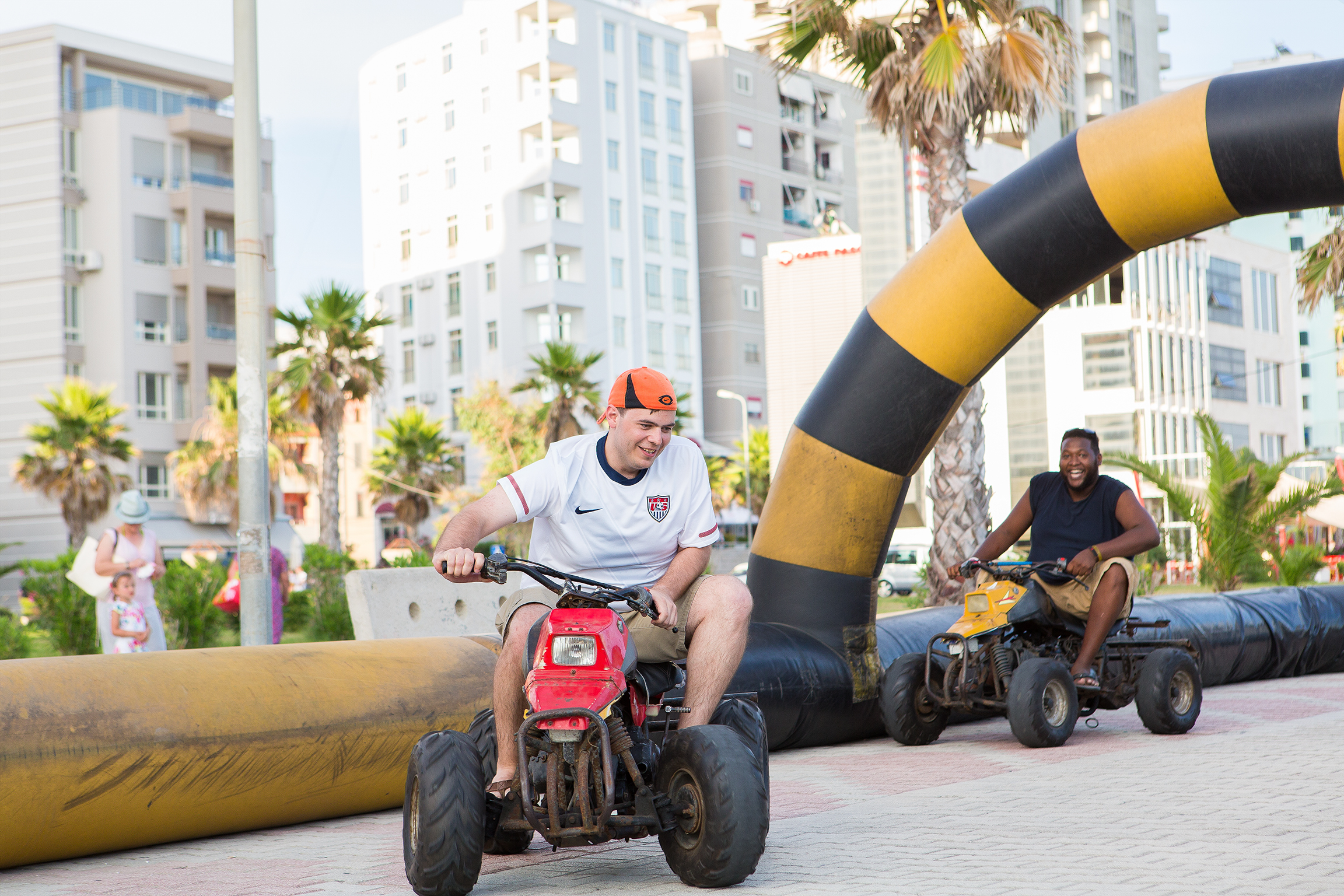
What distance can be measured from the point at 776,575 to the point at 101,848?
14.1 feet

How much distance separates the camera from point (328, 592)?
861 inches

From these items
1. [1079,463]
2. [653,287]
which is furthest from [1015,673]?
[653,287]

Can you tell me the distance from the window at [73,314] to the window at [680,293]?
1108 inches

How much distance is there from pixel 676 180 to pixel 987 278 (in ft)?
215

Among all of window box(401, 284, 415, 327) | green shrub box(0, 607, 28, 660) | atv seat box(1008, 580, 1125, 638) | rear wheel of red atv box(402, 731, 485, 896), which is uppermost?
window box(401, 284, 415, 327)

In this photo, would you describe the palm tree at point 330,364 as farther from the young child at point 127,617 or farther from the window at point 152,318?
the young child at point 127,617

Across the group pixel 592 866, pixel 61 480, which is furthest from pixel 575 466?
pixel 61 480

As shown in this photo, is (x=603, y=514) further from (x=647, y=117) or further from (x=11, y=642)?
(x=647, y=117)

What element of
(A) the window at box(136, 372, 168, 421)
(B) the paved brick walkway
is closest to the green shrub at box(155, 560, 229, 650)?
(B) the paved brick walkway

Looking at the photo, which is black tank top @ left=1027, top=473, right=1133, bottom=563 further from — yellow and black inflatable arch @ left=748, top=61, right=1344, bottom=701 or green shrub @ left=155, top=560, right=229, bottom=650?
green shrub @ left=155, top=560, right=229, bottom=650

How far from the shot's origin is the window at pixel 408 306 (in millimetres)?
72875

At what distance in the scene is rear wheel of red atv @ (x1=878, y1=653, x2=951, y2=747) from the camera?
26.6ft

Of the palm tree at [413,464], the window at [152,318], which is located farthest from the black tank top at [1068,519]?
the window at [152,318]

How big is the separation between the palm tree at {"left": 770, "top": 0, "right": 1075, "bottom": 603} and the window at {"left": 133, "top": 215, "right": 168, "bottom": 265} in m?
45.0
